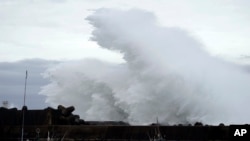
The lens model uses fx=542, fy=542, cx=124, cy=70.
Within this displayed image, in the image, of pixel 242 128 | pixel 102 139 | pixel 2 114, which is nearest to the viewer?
pixel 242 128

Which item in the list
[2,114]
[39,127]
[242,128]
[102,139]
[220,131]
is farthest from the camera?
[2,114]

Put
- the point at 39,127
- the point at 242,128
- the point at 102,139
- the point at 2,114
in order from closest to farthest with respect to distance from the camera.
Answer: the point at 242,128, the point at 102,139, the point at 39,127, the point at 2,114

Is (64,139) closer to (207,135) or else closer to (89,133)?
(89,133)

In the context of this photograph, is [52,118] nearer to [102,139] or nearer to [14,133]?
[14,133]

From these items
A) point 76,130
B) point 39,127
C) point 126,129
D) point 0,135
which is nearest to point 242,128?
point 126,129

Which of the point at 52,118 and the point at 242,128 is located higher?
the point at 52,118

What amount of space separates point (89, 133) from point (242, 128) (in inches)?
889

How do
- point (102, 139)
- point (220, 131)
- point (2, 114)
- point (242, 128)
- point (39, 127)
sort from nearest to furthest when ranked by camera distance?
point (242, 128) → point (220, 131) → point (102, 139) → point (39, 127) → point (2, 114)

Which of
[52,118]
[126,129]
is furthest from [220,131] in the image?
[52,118]

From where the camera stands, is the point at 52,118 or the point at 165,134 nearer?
the point at 165,134

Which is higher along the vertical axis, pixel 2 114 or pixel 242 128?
pixel 2 114

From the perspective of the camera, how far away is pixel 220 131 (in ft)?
123

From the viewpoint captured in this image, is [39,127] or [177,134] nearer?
[177,134]

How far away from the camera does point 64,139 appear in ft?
137
